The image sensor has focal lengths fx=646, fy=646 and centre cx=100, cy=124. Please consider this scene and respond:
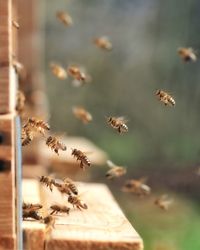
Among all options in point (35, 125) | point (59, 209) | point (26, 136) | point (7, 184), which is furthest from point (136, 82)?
point (7, 184)

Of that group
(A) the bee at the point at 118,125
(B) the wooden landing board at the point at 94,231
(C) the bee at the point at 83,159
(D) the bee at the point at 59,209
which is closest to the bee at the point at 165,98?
(A) the bee at the point at 118,125

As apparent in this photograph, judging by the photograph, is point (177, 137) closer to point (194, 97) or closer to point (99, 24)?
point (194, 97)

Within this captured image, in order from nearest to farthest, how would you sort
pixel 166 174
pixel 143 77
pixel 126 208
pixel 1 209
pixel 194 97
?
1. pixel 1 209
2. pixel 126 208
3. pixel 166 174
4. pixel 194 97
5. pixel 143 77

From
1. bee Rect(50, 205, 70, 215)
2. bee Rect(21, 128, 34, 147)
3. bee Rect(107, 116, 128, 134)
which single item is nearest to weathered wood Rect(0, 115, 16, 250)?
bee Rect(50, 205, 70, 215)

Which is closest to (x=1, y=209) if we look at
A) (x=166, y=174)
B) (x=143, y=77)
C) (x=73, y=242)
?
(x=73, y=242)

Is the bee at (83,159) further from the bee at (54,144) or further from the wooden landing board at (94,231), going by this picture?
the wooden landing board at (94,231)

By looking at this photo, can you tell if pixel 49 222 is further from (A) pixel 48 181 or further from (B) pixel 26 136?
(A) pixel 48 181
